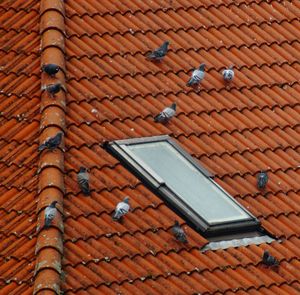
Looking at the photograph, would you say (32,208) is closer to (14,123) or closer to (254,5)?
(14,123)

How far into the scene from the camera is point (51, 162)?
20594 millimetres

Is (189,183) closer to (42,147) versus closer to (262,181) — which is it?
(262,181)

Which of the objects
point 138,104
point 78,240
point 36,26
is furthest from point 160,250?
point 36,26

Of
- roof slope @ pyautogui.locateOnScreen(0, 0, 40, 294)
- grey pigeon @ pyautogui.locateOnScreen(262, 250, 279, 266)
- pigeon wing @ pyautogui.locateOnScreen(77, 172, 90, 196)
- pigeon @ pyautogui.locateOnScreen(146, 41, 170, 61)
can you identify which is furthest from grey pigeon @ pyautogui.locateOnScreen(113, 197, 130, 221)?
pigeon @ pyautogui.locateOnScreen(146, 41, 170, 61)

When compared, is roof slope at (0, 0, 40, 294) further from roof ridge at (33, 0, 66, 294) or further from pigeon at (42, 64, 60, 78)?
pigeon at (42, 64, 60, 78)

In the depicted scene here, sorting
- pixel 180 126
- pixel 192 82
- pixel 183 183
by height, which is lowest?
pixel 183 183

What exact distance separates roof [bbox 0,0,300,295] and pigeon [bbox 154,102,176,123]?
8 cm

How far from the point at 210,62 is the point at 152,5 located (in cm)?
123

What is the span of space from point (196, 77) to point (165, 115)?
94cm

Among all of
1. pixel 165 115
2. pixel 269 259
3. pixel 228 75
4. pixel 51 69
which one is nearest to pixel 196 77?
pixel 228 75

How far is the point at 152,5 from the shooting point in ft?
77.0

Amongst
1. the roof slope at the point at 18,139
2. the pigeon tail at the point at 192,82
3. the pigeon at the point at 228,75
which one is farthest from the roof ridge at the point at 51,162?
the pigeon at the point at 228,75

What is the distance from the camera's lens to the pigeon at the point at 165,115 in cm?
2175

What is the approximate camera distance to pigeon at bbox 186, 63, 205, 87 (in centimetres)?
2244
